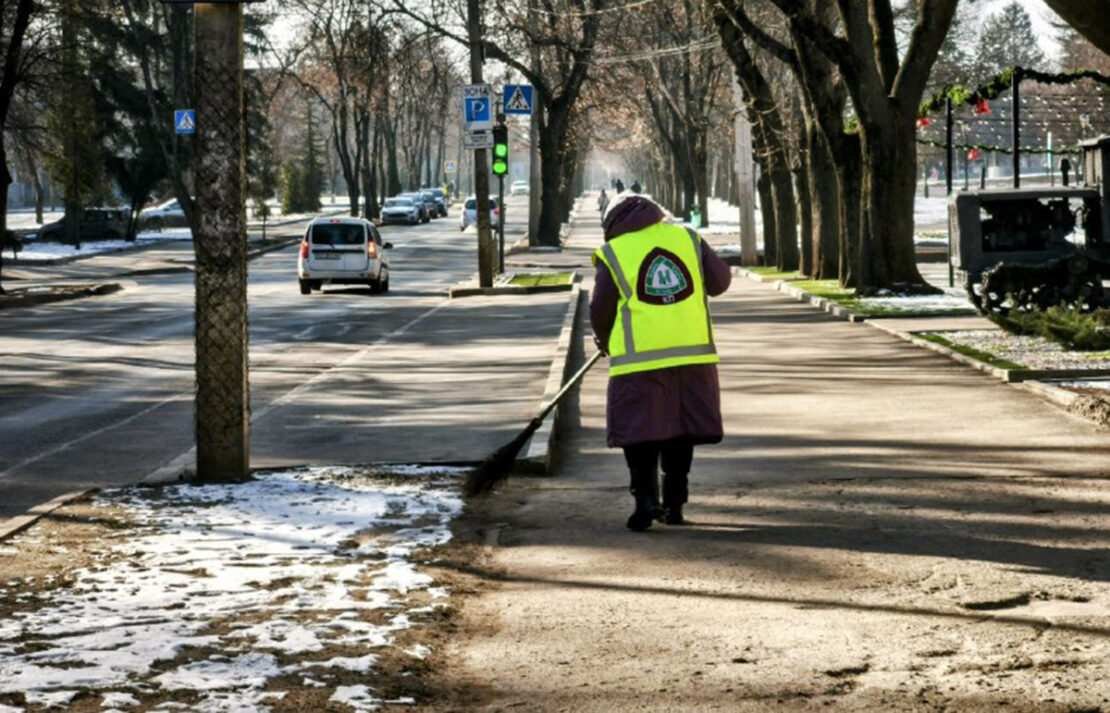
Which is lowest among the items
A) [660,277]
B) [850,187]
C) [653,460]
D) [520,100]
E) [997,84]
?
[653,460]

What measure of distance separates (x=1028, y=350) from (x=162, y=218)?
6952cm

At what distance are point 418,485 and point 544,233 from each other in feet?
162

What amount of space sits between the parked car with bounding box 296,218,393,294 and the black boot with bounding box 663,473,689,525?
28.3 m

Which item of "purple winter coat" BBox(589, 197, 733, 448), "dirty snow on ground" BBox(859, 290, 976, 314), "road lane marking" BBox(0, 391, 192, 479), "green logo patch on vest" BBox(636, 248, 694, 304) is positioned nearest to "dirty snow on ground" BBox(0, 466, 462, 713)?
"purple winter coat" BBox(589, 197, 733, 448)

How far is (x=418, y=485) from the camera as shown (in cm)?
1095

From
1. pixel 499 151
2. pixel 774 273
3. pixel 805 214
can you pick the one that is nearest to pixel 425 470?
pixel 805 214

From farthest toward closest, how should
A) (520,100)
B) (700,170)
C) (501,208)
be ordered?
(700,170), (501,208), (520,100)

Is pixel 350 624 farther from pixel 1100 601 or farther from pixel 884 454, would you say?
pixel 884 454

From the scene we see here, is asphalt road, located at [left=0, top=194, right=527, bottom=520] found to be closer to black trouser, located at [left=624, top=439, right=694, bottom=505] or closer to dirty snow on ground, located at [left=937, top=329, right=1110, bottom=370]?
black trouser, located at [left=624, top=439, right=694, bottom=505]

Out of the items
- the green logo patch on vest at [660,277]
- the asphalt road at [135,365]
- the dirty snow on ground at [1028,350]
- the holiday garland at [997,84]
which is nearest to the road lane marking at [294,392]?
the asphalt road at [135,365]

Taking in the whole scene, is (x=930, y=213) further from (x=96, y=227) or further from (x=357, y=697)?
(x=357, y=697)

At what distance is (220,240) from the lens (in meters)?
10.8

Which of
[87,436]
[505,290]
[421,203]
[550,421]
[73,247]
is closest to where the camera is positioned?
[550,421]

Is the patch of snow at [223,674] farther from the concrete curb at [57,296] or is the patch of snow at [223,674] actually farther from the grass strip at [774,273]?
the grass strip at [774,273]
